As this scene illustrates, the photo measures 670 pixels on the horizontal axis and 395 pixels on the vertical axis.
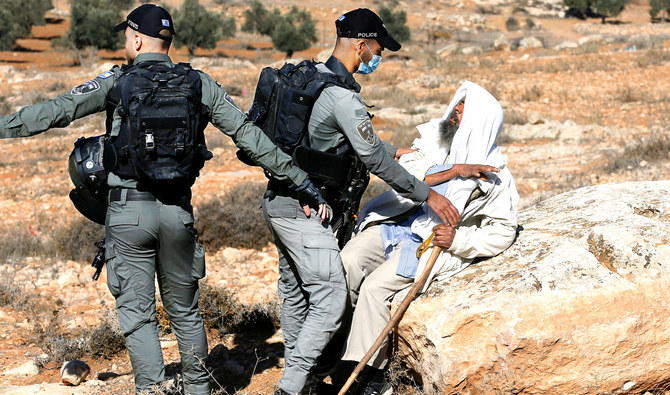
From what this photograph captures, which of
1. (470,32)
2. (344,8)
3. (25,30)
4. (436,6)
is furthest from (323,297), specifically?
→ (436,6)

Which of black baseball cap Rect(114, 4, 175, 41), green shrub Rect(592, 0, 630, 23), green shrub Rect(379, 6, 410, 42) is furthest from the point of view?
green shrub Rect(592, 0, 630, 23)

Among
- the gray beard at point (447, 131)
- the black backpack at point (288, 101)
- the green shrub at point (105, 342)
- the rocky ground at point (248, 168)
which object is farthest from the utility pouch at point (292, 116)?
the green shrub at point (105, 342)

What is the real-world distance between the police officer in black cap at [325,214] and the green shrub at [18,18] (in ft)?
98.4

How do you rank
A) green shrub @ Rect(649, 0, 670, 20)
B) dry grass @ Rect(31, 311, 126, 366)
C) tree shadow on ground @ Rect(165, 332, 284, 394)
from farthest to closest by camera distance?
green shrub @ Rect(649, 0, 670, 20)
dry grass @ Rect(31, 311, 126, 366)
tree shadow on ground @ Rect(165, 332, 284, 394)

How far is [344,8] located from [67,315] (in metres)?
41.9

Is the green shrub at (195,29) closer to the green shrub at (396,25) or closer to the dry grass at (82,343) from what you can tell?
the green shrub at (396,25)

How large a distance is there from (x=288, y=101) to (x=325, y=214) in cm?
58

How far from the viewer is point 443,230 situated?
139 inches

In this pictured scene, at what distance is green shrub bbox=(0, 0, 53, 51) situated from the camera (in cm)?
2955

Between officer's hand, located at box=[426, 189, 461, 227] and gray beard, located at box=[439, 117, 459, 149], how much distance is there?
0.56 meters

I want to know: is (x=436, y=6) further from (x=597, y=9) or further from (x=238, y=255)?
(x=238, y=255)

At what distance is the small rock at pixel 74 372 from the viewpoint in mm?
4020

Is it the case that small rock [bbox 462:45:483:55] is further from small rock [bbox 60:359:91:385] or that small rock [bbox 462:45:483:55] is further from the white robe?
small rock [bbox 60:359:91:385]

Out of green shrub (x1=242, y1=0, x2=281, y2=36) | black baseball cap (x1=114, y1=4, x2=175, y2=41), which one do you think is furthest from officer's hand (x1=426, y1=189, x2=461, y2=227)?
green shrub (x1=242, y1=0, x2=281, y2=36)
